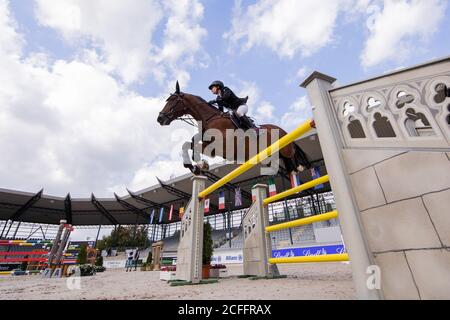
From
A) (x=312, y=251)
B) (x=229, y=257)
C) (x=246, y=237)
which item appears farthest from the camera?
(x=229, y=257)

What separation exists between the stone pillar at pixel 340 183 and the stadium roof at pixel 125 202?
14231 millimetres

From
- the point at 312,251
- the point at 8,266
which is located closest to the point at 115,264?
the point at 8,266

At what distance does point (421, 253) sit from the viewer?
0.99m

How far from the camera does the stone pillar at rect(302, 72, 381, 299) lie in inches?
43.8

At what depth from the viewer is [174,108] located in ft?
14.5

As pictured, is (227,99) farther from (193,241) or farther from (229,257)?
(229,257)

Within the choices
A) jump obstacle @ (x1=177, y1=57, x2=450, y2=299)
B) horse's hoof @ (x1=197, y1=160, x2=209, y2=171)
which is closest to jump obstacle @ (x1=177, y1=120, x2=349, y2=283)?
horse's hoof @ (x1=197, y1=160, x2=209, y2=171)

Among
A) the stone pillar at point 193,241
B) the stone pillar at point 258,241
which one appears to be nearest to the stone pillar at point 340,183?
the stone pillar at point 193,241

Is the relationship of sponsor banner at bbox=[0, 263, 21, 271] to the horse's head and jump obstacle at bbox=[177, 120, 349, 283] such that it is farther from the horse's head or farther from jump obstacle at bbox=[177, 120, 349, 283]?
the horse's head

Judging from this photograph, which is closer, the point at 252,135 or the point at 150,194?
the point at 252,135

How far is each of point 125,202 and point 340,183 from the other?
2742 centimetres

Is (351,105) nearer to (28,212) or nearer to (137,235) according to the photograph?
(137,235)
